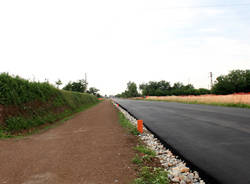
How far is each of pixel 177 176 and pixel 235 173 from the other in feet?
3.76

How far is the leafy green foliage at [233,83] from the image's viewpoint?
174 ft

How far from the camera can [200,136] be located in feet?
18.6

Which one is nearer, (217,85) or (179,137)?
(179,137)

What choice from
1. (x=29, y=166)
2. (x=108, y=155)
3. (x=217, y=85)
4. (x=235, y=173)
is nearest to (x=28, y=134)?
(x=29, y=166)

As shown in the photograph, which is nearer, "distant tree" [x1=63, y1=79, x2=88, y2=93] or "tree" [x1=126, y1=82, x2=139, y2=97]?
"distant tree" [x1=63, y1=79, x2=88, y2=93]

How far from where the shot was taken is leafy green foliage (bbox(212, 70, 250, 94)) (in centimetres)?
5300

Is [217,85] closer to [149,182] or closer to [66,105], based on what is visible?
[66,105]

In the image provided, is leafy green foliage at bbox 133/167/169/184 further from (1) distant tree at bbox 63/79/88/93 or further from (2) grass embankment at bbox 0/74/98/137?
(1) distant tree at bbox 63/79/88/93

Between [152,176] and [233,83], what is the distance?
65478mm

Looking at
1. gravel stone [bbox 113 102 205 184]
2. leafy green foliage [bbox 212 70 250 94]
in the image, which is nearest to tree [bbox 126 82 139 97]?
leafy green foliage [bbox 212 70 250 94]

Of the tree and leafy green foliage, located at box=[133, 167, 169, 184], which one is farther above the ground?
the tree

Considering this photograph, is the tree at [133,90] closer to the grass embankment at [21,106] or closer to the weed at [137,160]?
the grass embankment at [21,106]

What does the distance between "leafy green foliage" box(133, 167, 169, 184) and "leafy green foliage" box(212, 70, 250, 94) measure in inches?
2444

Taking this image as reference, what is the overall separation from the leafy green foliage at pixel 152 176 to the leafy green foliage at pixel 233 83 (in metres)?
62.1
